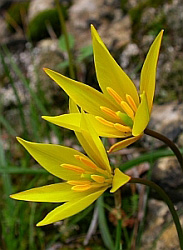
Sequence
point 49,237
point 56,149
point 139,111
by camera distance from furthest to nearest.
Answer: point 49,237
point 56,149
point 139,111

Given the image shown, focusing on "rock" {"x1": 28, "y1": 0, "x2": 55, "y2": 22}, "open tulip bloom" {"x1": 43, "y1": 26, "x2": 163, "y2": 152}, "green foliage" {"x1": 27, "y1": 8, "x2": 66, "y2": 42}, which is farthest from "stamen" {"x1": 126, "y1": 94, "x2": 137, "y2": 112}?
"rock" {"x1": 28, "y1": 0, "x2": 55, "y2": 22}

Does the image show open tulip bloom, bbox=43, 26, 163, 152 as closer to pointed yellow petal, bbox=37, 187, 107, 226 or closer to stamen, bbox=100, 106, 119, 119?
stamen, bbox=100, 106, 119, 119

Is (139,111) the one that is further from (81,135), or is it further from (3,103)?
(3,103)

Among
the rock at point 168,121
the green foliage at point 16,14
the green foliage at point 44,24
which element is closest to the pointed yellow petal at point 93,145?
the rock at point 168,121

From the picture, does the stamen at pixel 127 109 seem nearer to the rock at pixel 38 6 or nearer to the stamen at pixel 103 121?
the stamen at pixel 103 121

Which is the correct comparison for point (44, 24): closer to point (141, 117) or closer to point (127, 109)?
A: point (127, 109)

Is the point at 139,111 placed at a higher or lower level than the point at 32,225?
higher

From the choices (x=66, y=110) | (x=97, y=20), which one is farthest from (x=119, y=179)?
(x=97, y=20)

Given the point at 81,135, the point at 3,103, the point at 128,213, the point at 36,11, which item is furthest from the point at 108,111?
the point at 36,11
